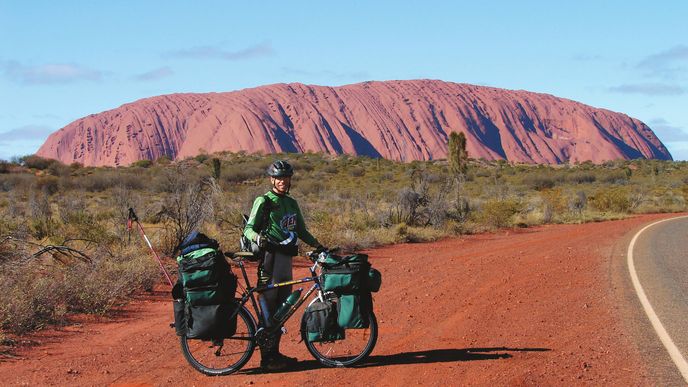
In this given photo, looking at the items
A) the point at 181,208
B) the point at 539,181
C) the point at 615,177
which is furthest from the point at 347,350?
the point at 615,177

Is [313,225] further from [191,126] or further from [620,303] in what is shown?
[191,126]

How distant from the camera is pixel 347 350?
7137 millimetres

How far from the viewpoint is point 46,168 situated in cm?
5391

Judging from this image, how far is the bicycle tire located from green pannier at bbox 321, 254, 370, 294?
782 mm

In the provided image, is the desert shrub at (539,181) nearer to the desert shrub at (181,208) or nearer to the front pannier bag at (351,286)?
the desert shrub at (181,208)

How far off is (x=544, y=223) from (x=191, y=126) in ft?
308

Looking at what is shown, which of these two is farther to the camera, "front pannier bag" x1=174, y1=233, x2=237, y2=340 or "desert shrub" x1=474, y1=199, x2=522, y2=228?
"desert shrub" x1=474, y1=199, x2=522, y2=228

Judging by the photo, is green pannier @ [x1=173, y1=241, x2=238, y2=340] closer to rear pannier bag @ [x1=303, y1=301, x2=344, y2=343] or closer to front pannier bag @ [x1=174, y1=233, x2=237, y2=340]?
front pannier bag @ [x1=174, y1=233, x2=237, y2=340]

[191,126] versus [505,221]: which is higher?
[191,126]

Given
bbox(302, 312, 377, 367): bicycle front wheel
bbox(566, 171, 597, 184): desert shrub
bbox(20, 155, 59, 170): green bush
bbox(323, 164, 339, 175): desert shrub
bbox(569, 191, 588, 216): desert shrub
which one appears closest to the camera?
bbox(302, 312, 377, 367): bicycle front wheel

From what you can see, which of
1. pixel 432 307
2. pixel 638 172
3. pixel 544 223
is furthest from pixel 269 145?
pixel 432 307

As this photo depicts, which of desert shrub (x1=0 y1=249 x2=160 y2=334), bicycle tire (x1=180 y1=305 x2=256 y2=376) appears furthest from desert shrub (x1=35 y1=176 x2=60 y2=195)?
bicycle tire (x1=180 y1=305 x2=256 y2=376)

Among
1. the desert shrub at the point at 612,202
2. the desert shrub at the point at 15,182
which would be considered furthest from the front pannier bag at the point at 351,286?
the desert shrub at the point at 15,182

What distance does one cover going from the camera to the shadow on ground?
22.6 feet
